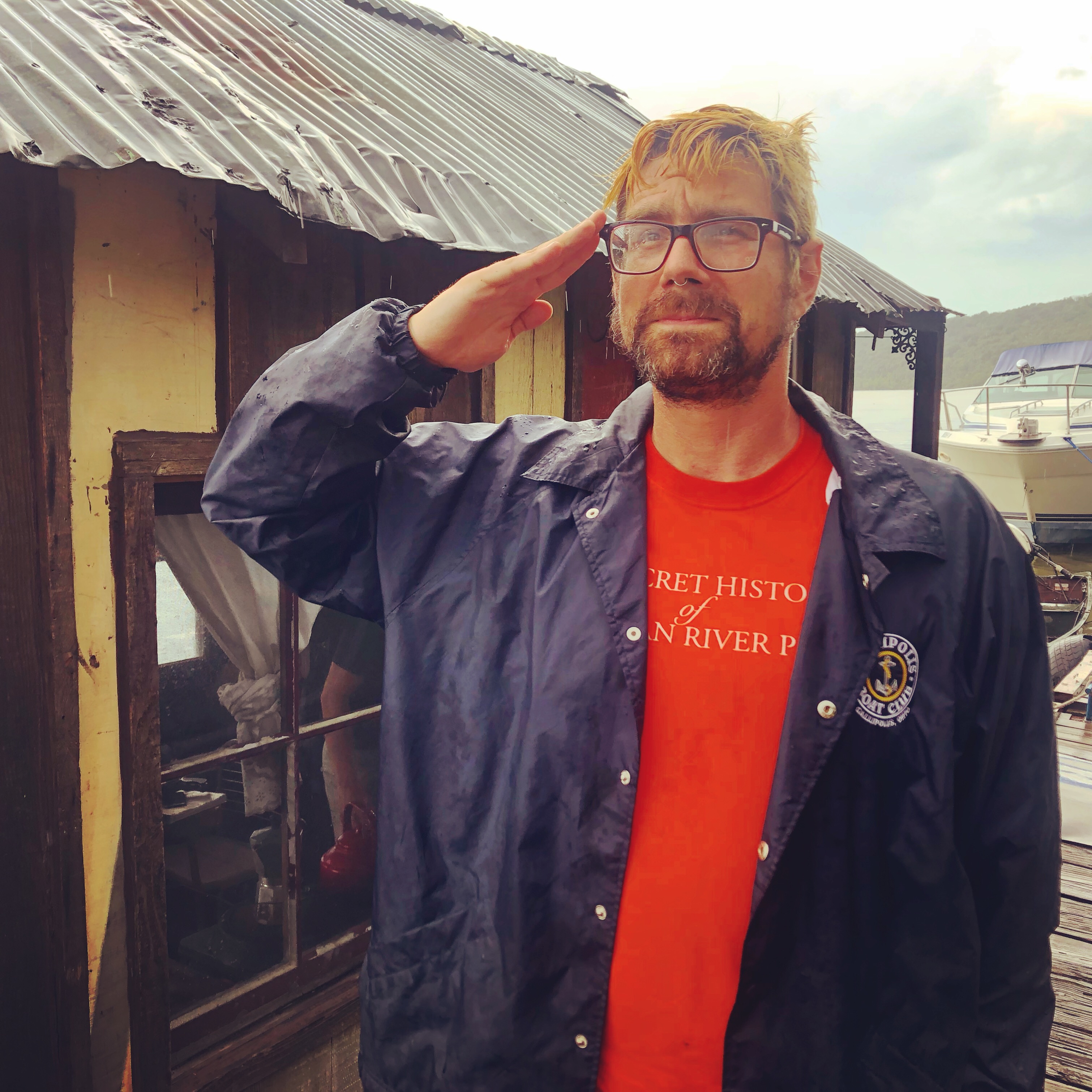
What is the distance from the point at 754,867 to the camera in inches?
56.6

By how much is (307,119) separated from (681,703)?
2.67m

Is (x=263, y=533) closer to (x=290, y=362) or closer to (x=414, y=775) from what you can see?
(x=290, y=362)

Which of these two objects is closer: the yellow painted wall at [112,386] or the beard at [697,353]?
the beard at [697,353]

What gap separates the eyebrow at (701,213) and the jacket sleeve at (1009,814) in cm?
77

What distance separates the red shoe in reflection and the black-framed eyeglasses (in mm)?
2994

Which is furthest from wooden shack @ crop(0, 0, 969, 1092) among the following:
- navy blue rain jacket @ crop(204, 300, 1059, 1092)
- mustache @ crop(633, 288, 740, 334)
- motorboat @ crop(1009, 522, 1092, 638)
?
motorboat @ crop(1009, 522, 1092, 638)

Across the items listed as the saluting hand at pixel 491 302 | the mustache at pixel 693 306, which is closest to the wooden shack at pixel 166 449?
the saluting hand at pixel 491 302

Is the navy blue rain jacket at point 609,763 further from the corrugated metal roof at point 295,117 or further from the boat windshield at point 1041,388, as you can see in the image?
the boat windshield at point 1041,388

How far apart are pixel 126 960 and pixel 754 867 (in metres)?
2.20

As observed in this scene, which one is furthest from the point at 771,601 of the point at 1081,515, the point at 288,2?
the point at 1081,515

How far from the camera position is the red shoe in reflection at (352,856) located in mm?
3676

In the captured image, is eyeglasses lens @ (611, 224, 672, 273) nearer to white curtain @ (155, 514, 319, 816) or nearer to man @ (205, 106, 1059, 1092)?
man @ (205, 106, 1059, 1092)

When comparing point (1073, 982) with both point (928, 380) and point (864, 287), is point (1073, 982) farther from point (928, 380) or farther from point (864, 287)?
point (928, 380)

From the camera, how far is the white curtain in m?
3.16
